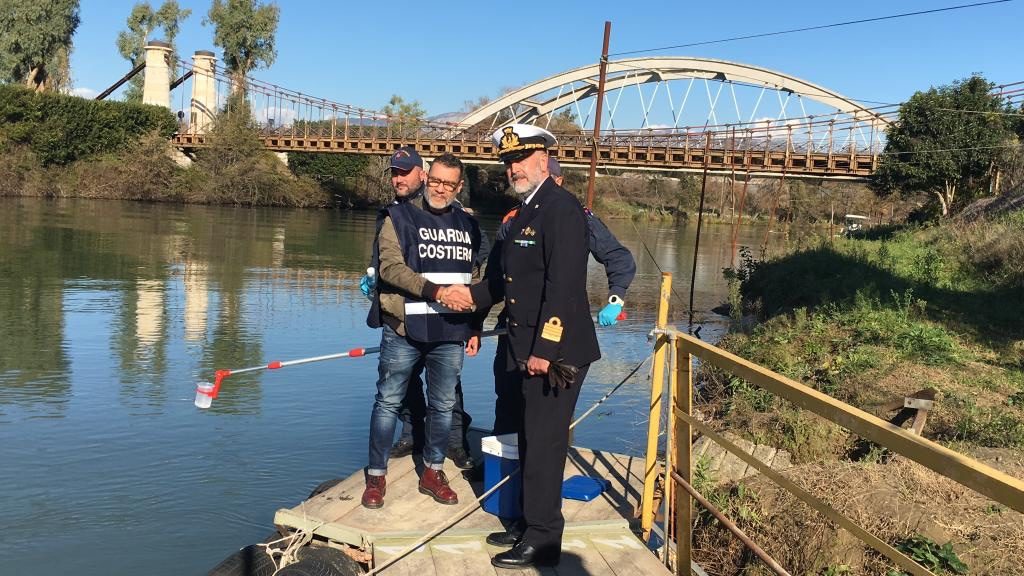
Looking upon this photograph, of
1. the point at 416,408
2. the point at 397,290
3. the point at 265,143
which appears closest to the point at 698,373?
the point at 416,408

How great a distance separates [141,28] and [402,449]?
3163 inches

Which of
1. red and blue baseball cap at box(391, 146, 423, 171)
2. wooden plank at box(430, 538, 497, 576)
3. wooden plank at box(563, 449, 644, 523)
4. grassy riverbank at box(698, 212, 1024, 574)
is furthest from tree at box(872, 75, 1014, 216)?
wooden plank at box(430, 538, 497, 576)

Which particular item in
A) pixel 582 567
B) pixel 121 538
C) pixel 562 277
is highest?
pixel 562 277

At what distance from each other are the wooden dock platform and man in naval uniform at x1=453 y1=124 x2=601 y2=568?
0.62ft

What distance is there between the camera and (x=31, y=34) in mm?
60594

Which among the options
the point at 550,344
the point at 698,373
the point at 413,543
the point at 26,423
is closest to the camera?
the point at 550,344

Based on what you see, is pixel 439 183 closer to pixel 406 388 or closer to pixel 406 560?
pixel 406 388

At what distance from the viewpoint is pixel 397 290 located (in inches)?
175

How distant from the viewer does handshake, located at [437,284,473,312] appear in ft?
14.1

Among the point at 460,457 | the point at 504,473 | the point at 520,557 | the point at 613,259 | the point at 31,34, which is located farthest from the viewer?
the point at 31,34

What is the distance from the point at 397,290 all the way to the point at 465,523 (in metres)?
1.15

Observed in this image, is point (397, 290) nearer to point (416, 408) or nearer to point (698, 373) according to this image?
point (416, 408)

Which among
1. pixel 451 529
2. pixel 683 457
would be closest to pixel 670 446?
pixel 683 457

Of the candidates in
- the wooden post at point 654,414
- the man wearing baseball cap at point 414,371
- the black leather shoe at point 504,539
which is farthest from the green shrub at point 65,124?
the wooden post at point 654,414
